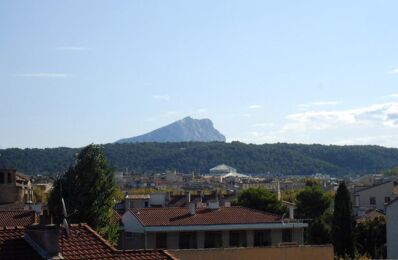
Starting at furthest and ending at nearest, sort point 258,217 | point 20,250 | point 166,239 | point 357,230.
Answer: point 357,230, point 258,217, point 166,239, point 20,250

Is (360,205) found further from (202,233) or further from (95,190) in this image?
(95,190)

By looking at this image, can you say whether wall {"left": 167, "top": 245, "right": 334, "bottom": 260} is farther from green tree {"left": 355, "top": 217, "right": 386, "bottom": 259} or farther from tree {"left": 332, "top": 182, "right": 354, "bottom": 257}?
green tree {"left": 355, "top": 217, "right": 386, "bottom": 259}

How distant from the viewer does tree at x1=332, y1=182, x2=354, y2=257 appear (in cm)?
5547

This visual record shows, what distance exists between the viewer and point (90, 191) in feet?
143

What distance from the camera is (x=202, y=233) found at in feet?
164

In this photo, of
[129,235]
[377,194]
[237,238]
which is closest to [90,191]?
[129,235]

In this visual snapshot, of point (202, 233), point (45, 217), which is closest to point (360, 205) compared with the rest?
point (202, 233)

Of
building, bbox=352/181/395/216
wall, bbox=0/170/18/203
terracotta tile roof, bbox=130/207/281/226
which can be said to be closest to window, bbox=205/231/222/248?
terracotta tile roof, bbox=130/207/281/226

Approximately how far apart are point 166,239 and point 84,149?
8005 mm

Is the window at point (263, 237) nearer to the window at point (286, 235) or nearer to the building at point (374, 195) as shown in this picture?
the window at point (286, 235)

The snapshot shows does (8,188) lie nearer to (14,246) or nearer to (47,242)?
(14,246)

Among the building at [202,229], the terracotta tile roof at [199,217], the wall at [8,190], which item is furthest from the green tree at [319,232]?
the wall at [8,190]

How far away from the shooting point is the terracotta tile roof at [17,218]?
4328 centimetres

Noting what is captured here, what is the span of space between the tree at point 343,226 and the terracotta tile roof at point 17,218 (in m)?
20.1
